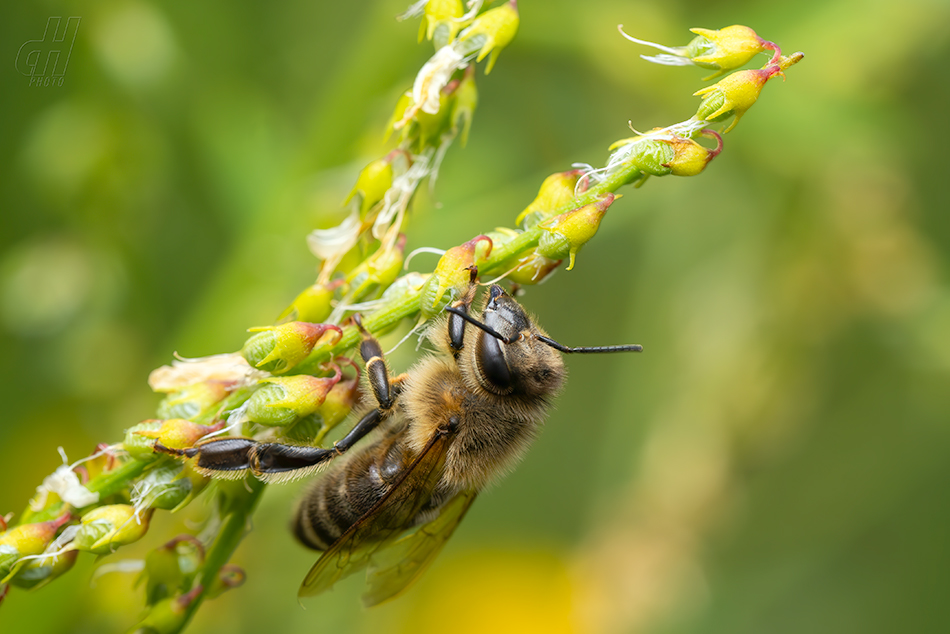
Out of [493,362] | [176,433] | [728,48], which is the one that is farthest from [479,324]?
[728,48]

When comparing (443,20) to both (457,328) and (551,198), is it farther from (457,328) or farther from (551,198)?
(457,328)

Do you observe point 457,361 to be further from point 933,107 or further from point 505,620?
point 933,107

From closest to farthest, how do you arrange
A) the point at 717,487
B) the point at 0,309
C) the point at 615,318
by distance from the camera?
1. the point at 0,309
2. the point at 717,487
3. the point at 615,318

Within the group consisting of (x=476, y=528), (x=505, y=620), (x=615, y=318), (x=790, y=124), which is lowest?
(x=505, y=620)

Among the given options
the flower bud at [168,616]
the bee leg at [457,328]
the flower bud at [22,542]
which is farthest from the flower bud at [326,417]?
the flower bud at [22,542]

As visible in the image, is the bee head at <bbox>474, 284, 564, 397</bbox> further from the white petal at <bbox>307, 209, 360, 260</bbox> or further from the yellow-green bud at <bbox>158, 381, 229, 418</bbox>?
the yellow-green bud at <bbox>158, 381, 229, 418</bbox>

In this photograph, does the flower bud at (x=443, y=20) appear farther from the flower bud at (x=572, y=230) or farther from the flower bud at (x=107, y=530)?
the flower bud at (x=107, y=530)

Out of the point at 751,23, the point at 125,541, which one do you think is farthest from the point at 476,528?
the point at 125,541
